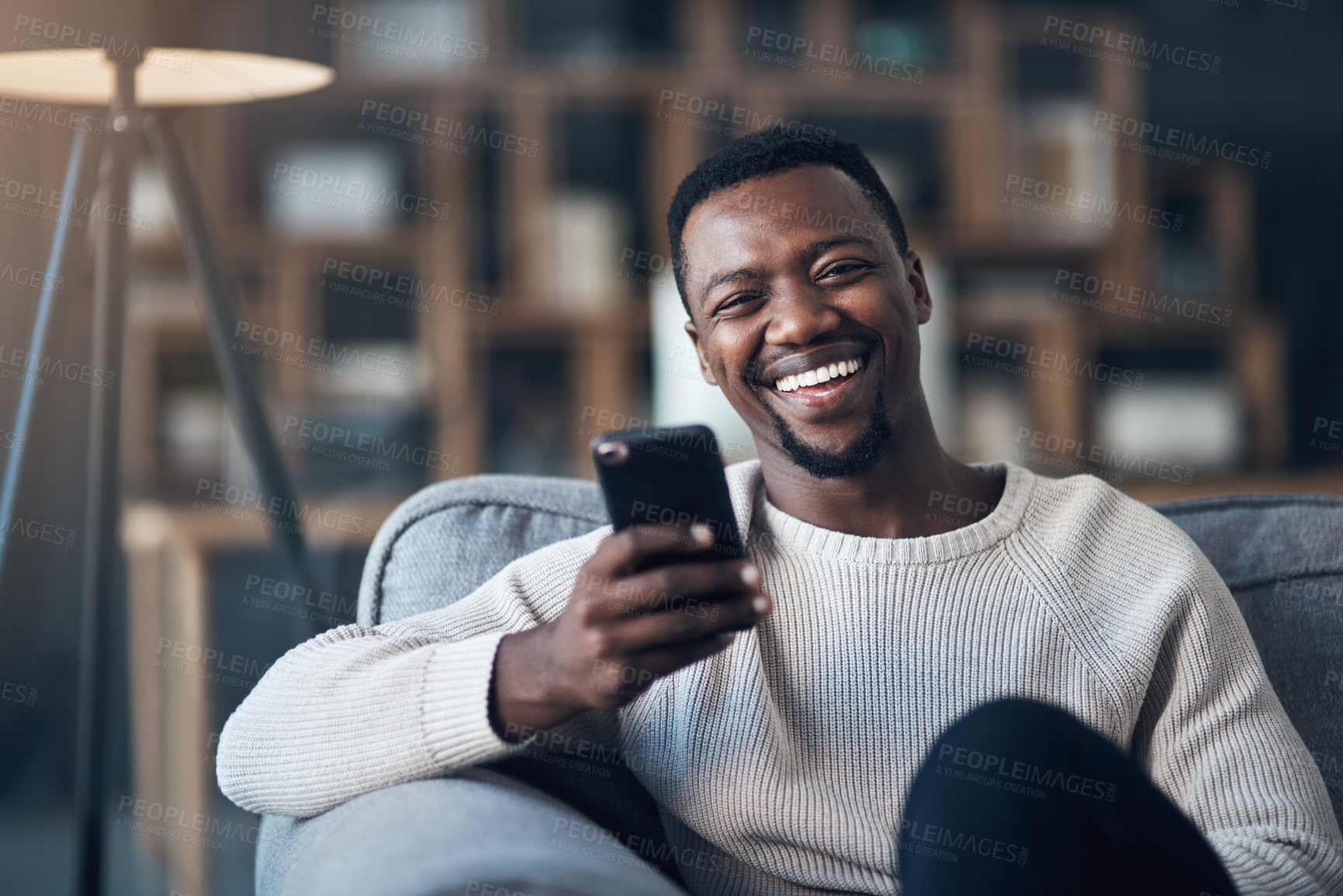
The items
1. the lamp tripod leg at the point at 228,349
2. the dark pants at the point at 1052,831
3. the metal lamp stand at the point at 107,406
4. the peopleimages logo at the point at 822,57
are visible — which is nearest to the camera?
the dark pants at the point at 1052,831

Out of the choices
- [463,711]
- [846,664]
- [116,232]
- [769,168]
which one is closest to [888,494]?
[846,664]

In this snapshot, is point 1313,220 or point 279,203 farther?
point 1313,220

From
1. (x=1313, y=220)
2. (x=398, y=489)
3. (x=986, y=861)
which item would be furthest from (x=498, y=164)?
(x=986, y=861)

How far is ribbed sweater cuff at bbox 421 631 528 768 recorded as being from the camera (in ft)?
3.33

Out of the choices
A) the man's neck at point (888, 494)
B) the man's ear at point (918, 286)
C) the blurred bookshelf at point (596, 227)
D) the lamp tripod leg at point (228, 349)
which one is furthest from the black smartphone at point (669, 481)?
the blurred bookshelf at point (596, 227)

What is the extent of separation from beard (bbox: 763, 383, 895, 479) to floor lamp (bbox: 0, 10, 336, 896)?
2.27 ft

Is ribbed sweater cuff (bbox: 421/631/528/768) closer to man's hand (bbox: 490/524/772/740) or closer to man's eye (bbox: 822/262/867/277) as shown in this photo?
A: man's hand (bbox: 490/524/772/740)

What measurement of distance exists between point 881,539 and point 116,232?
995mm

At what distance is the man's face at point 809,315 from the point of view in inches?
48.5

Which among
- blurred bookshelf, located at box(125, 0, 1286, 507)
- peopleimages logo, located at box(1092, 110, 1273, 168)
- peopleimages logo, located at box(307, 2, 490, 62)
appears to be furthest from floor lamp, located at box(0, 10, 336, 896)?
peopleimages logo, located at box(1092, 110, 1273, 168)

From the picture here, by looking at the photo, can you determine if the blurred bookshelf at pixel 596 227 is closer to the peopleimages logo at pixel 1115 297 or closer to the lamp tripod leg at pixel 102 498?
the peopleimages logo at pixel 1115 297

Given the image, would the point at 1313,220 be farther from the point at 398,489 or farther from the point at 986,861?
the point at 986,861

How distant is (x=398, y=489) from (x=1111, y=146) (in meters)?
2.31

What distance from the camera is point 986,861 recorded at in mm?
880
